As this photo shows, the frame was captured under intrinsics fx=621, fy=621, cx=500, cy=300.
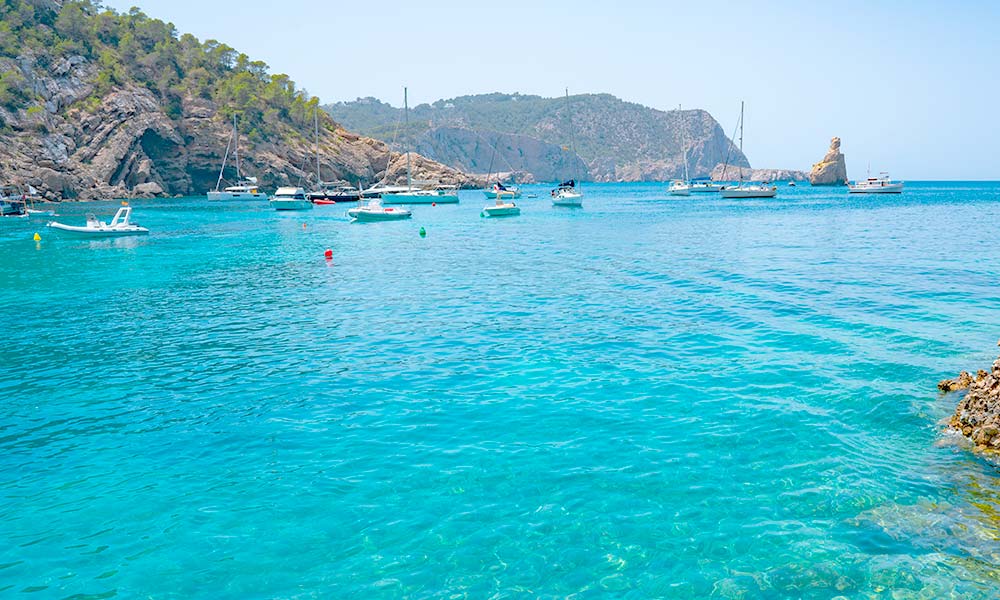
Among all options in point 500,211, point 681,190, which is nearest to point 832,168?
point 681,190

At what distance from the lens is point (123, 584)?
23.9 feet

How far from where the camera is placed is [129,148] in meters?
118

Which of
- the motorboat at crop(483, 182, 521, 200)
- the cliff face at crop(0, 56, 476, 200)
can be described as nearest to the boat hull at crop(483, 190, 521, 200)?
the motorboat at crop(483, 182, 521, 200)

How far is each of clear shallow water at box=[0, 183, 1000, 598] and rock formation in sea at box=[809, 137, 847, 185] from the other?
184611 mm

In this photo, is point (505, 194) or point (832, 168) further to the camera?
point (832, 168)

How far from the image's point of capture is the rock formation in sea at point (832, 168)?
187375mm

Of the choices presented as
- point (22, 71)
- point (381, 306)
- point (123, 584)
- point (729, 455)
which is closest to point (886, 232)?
point (381, 306)

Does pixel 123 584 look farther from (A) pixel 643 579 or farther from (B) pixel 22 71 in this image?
(B) pixel 22 71

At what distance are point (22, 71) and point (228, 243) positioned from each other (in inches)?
3938

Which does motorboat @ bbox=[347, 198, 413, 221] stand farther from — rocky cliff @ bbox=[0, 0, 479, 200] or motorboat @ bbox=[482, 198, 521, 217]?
rocky cliff @ bbox=[0, 0, 479, 200]

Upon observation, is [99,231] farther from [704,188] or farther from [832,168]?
[832,168]

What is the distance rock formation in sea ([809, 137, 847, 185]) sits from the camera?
187375 millimetres

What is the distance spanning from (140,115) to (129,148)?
26.8 feet

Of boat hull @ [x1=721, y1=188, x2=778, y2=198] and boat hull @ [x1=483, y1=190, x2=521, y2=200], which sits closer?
boat hull @ [x1=483, y1=190, x2=521, y2=200]
